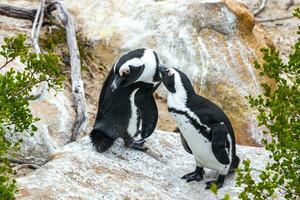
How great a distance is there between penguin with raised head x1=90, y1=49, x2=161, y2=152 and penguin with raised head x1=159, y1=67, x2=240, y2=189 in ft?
0.45

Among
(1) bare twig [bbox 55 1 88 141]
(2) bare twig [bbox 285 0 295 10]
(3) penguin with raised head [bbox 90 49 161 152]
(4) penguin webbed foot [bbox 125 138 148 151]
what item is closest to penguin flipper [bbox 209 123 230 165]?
(3) penguin with raised head [bbox 90 49 161 152]

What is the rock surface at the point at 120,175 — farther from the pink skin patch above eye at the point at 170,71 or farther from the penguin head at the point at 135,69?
the pink skin patch above eye at the point at 170,71

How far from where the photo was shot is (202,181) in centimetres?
438

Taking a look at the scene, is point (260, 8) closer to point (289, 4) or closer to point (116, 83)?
point (289, 4)

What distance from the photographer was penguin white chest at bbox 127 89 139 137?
445cm

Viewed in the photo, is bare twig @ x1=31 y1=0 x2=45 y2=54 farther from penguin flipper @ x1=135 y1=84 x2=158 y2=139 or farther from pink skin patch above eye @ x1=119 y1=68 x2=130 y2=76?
pink skin patch above eye @ x1=119 y1=68 x2=130 y2=76

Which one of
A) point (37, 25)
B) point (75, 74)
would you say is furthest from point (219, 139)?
point (37, 25)

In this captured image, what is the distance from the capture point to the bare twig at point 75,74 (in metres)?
6.11

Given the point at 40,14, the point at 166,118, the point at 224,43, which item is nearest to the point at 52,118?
the point at 166,118

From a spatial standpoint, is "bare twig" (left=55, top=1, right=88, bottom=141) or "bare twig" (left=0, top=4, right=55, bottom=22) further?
"bare twig" (left=0, top=4, right=55, bottom=22)

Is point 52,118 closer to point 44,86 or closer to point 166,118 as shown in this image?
point 44,86

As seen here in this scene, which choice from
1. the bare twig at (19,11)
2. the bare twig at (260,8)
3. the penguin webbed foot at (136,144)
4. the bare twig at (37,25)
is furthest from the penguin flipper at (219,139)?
the bare twig at (260,8)

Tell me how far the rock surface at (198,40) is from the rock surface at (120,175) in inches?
90.2

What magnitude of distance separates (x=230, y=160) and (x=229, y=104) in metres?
2.92
